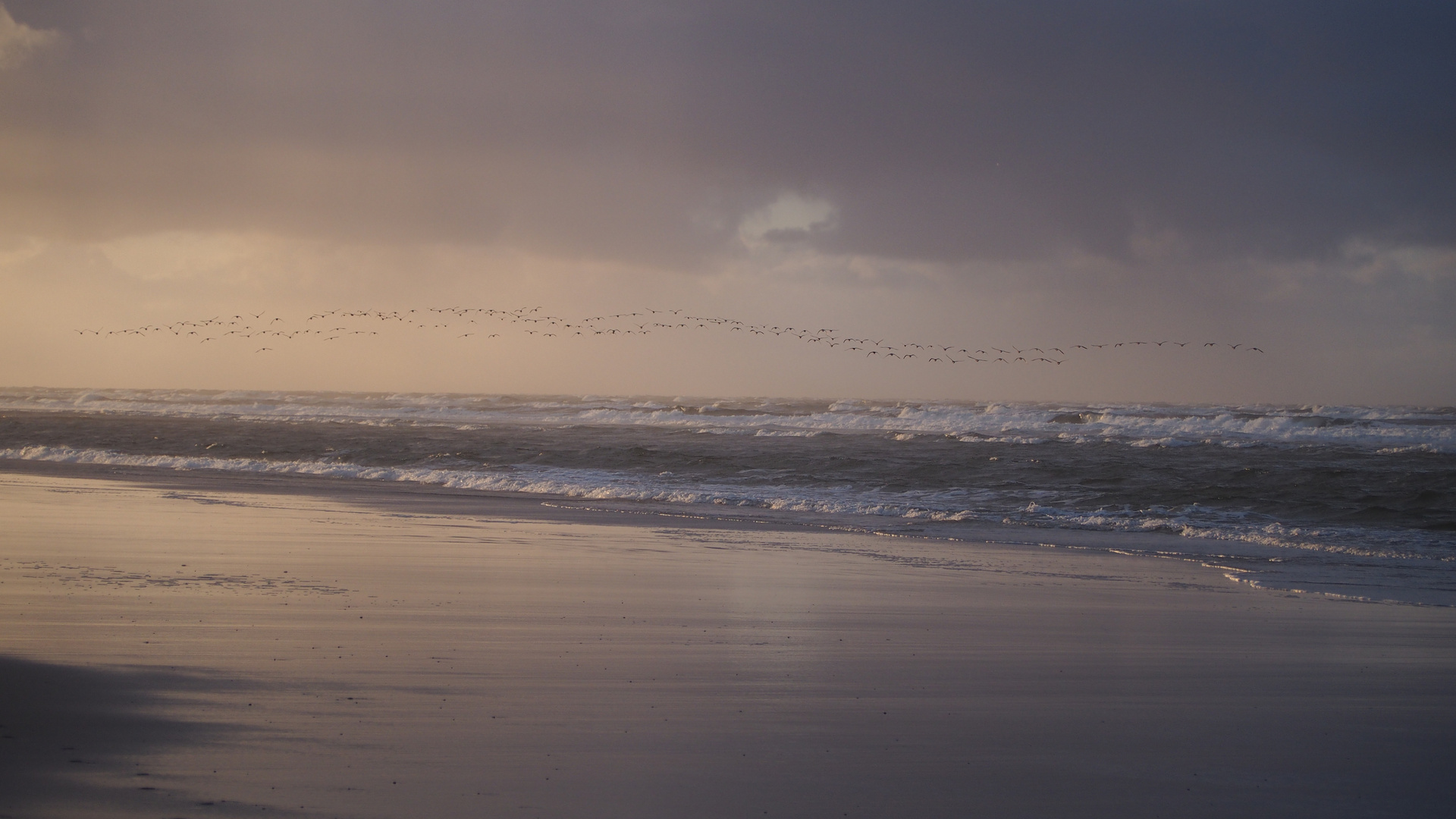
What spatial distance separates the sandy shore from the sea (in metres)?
2.76

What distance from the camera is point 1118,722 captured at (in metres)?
4.39

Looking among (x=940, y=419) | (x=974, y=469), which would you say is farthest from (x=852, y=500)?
(x=940, y=419)

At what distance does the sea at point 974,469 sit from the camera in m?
11.0

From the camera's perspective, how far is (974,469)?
19.3 m

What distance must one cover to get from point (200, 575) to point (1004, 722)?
635 centimetres

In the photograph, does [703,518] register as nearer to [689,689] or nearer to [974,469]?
[689,689]

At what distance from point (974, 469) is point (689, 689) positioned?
15.6 metres

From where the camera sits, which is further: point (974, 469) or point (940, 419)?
point (940, 419)

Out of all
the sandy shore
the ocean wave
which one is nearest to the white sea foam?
the ocean wave

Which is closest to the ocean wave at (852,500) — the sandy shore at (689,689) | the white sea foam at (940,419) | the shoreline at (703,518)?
the shoreline at (703,518)

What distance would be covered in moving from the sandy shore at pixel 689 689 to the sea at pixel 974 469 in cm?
276

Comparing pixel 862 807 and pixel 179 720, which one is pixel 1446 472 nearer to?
pixel 862 807

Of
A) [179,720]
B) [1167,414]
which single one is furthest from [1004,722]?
[1167,414]

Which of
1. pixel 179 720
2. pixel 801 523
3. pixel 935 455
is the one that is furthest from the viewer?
pixel 935 455
